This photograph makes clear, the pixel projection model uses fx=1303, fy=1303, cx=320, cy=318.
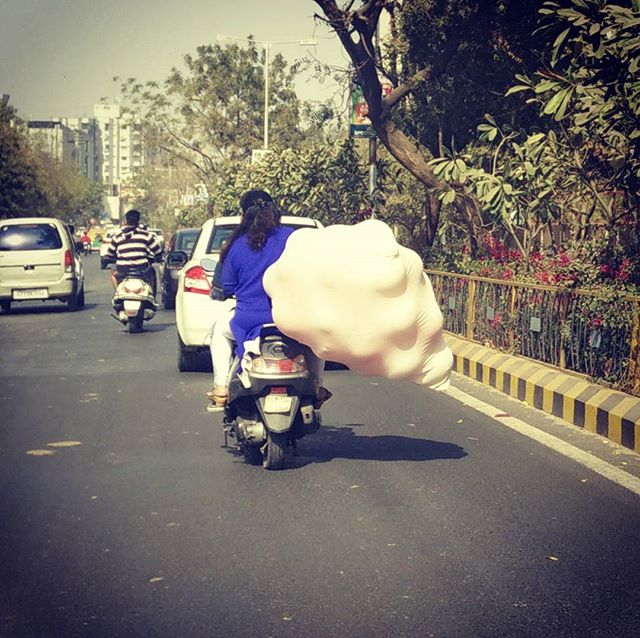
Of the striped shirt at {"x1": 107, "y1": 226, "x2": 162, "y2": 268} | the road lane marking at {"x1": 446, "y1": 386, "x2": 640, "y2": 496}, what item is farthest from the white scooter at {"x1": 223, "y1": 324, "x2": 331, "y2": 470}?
the striped shirt at {"x1": 107, "y1": 226, "x2": 162, "y2": 268}

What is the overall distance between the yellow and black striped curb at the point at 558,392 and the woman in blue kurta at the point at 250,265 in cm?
282

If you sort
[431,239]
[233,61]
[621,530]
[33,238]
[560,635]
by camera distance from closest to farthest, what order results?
[560,635], [621,530], [431,239], [33,238], [233,61]

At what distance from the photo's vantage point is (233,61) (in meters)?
56.5

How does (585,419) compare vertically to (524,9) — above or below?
below

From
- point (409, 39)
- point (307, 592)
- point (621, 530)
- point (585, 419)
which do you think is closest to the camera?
point (307, 592)

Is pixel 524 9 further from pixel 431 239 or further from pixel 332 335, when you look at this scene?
pixel 332 335

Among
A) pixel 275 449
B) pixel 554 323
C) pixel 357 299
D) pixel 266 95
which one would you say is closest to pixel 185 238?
pixel 554 323

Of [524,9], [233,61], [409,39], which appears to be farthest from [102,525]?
[233,61]

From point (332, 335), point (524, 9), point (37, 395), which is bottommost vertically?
point (37, 395)

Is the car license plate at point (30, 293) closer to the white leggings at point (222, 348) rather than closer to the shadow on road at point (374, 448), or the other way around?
the shadow on road at point (374, 448)

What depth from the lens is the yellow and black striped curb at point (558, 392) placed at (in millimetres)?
9461

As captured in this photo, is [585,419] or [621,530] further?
[585,419]

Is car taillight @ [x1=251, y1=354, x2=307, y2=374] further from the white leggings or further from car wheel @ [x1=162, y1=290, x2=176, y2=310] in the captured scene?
car wheel @ [x1=162, y1=290, x2=176, y2=310]

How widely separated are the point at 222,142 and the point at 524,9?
3964 centimetres
